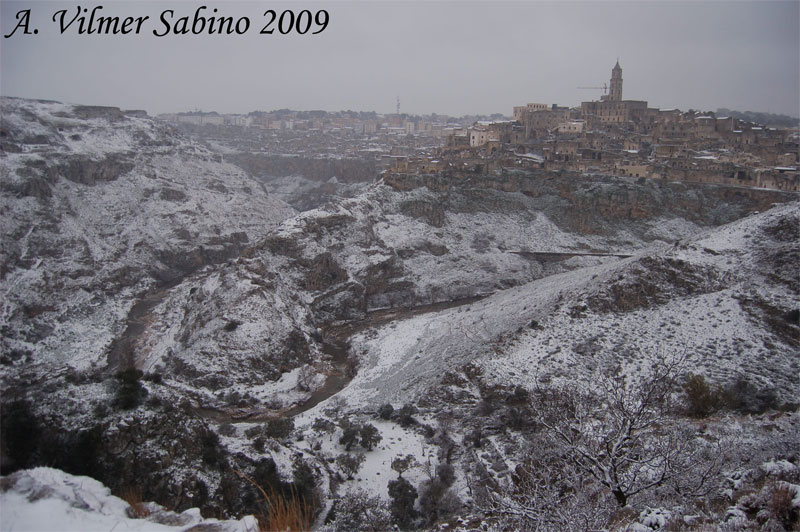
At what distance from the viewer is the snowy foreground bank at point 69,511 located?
5.37m

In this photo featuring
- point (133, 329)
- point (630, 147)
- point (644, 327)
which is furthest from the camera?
point (630, 147)

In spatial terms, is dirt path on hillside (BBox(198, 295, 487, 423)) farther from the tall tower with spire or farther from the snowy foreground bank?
the tall tower with spire

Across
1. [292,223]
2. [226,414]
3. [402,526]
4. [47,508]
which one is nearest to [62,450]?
[47,508]

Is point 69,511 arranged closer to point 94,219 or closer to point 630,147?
point 94,219

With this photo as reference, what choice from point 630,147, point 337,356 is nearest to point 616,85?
point 630,147

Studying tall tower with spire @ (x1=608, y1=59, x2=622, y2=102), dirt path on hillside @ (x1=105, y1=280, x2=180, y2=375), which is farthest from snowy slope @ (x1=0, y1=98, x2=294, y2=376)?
tall tower with spire @ (x1=608, y1=59, x2=622, y2=102)

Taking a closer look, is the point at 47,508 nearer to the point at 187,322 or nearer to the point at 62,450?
the point at 62,450

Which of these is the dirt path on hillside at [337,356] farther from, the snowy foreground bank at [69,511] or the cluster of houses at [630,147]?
the snowy foreground bank at [69,511]

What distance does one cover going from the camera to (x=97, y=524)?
5.51m

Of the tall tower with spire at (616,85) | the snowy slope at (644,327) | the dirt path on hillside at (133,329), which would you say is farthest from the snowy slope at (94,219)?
the tall tower with spire at (616,85)

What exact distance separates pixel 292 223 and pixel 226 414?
18.8 m

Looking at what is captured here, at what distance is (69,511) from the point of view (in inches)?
223

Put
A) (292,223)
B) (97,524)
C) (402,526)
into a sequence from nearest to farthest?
(97,524) → (402,526) → (292,223)

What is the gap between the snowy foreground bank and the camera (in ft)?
17.6
